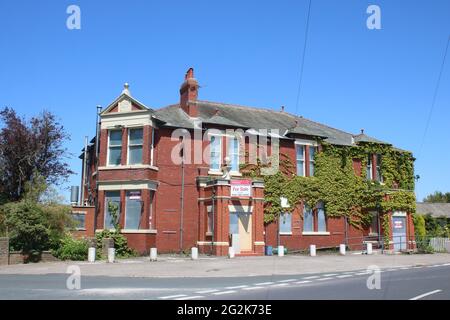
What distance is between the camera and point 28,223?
925 inches

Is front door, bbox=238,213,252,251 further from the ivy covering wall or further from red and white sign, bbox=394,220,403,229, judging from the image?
red and white sign, bbox=394,220,403,229

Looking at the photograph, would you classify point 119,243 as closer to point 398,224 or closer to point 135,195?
point 135,195

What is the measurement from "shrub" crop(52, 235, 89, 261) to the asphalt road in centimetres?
556

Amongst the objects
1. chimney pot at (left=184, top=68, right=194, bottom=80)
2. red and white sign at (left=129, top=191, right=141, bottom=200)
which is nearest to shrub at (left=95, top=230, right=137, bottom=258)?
red and white sign at (left=129, top=191, right=141, bottom=200)

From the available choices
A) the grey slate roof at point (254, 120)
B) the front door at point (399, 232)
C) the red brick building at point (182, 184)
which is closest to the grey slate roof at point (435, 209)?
the front door at point (399, 232)

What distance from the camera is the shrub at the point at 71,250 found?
24.3 meters

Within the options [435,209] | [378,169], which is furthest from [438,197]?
[378,169]

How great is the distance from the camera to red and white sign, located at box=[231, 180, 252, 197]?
1123 inches

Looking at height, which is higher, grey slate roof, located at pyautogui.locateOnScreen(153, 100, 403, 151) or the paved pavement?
grey slate roof, located at pyautogui.locateOnScreen(153, 100, 403, 151)

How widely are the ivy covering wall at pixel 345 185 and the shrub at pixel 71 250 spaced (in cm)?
1127

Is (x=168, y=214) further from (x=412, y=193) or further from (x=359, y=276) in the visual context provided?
(x=412, y=193)

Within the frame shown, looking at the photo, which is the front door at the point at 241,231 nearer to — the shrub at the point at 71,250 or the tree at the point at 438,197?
the shrub at the point at 71,250
